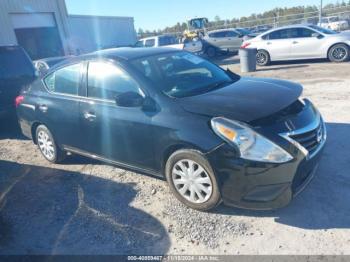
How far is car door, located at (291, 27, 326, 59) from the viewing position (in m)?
12.7

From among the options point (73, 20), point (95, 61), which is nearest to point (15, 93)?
point (95, 61)

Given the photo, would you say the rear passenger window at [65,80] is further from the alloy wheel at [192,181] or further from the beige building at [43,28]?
the beige building at [43,28]

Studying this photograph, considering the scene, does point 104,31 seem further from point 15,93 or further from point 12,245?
point 12,245

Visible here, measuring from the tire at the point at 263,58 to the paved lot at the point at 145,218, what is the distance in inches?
351

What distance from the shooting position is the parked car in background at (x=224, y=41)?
802 inches

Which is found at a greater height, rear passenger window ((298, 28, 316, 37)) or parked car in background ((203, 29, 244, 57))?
rear passenger window ((298, 28, 316, 37))

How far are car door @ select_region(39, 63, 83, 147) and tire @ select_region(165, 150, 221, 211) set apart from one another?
1704mm

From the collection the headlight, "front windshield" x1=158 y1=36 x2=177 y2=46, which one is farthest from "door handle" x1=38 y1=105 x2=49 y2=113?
"front windshield" x1=158 y1=36 x2=177 y2=46

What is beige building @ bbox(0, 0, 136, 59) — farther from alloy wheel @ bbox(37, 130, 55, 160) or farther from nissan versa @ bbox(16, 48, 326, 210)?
nissan versa @ bbox(16, 48, 326, 210)

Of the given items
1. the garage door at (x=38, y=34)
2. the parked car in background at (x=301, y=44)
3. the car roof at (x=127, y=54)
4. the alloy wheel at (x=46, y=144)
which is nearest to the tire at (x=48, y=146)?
the alloy wheel at (x=46, y=144)

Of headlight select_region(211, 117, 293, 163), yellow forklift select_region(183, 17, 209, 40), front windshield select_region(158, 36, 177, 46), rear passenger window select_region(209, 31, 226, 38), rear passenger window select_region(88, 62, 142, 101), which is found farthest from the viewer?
yellow forklift select_region(183, 17, 209, 40)

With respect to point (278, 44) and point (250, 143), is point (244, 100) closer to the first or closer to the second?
point (250, 143)

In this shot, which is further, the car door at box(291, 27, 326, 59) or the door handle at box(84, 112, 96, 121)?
the car door at box(291, 27, 326, 59)

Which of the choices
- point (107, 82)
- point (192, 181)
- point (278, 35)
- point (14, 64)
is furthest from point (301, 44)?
point (192, 181)
